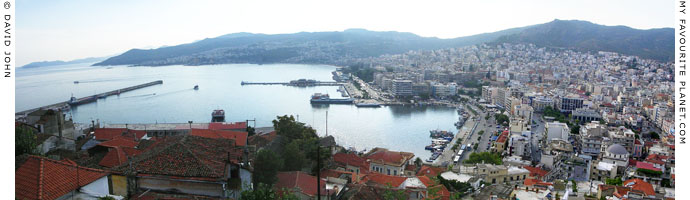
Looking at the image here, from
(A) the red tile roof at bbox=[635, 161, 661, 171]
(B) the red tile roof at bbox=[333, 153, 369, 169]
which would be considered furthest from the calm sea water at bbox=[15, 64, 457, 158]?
(A) the red tile roof at bbox=[635, 161, 661, 171]

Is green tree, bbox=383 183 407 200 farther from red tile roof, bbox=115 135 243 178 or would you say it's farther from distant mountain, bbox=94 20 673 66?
distant mountain, bbox=94 20 673 66

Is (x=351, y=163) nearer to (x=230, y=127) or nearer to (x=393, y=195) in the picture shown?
(x=393, y=195)

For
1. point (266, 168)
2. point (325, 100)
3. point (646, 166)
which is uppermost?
point (325, 100)

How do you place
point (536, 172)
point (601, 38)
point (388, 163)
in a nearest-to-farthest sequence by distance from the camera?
point (388, 163), point (536, 172), point (601, 38)

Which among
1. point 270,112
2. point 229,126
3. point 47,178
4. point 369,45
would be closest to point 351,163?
point 229,126

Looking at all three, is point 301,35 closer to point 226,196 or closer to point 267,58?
point 267,58
